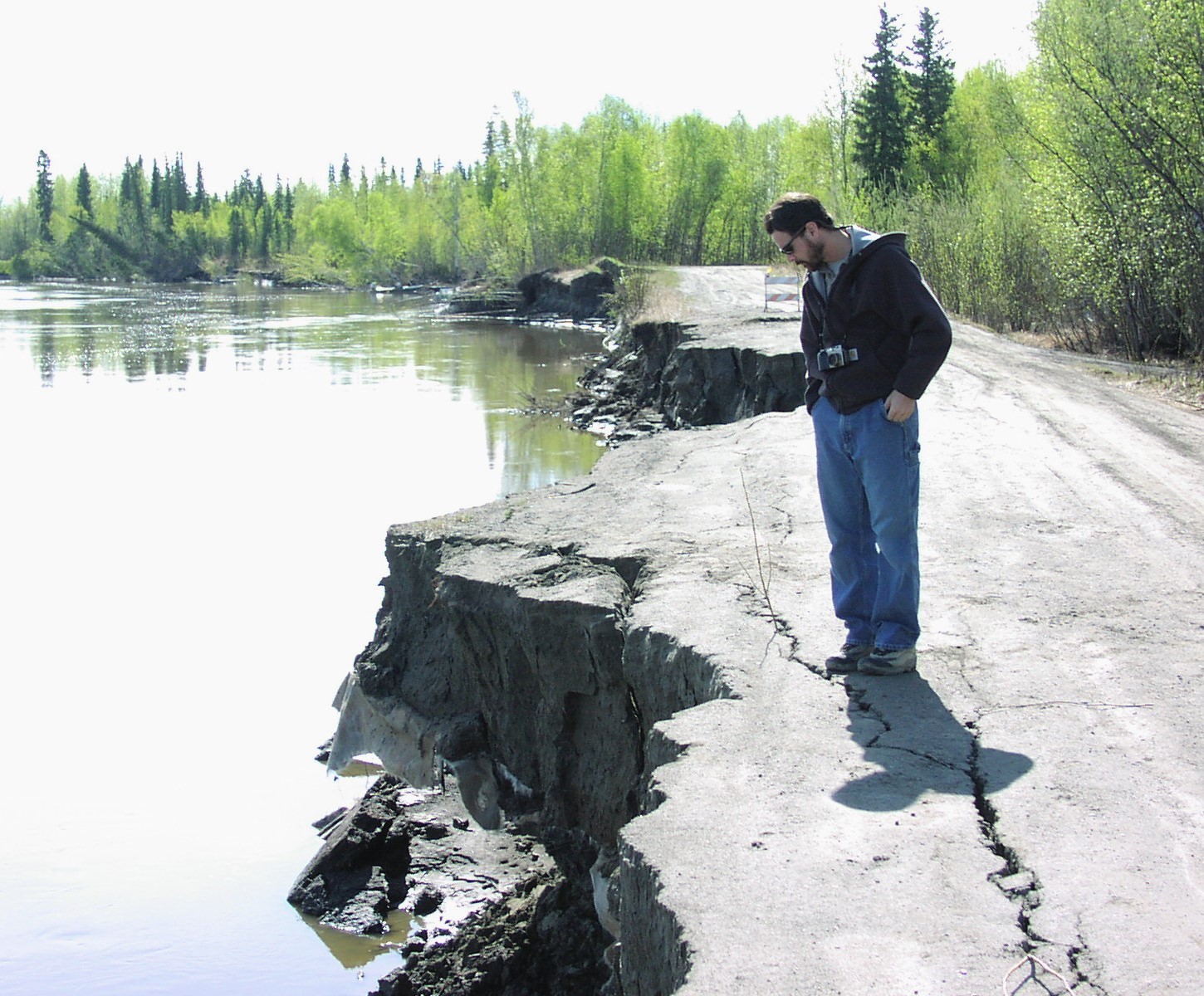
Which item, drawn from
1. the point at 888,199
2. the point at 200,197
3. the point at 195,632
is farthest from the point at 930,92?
the point at 200,197

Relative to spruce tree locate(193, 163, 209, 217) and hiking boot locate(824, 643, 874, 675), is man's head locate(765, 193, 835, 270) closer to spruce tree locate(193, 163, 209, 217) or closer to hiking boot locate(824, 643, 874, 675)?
hiking boot locate(824, 643, 874, 675)

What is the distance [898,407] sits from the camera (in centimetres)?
444

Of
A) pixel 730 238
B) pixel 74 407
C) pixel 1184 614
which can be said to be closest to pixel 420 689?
pixel 1184 614

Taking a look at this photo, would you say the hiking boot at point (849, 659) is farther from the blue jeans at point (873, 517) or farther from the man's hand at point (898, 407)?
the man's hand at point (898, 407)

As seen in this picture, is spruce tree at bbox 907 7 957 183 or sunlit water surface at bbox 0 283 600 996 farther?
spruce tree at bbox 907 7 957 183

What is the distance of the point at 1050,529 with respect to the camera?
7062mm

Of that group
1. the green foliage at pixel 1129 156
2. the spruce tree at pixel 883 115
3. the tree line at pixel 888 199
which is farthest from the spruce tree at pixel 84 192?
the green foliage at pixel 1129 156

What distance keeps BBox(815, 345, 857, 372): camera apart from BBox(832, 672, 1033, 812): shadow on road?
1.21 meters

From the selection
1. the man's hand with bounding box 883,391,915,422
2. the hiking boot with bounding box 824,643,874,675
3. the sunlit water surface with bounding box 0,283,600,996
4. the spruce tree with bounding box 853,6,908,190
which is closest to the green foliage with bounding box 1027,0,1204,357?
the sunlit water surface with bounding box 0,283,600,996

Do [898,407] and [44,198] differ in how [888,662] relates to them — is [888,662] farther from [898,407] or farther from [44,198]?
[44,198]

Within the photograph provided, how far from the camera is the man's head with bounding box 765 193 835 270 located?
455 centimetres

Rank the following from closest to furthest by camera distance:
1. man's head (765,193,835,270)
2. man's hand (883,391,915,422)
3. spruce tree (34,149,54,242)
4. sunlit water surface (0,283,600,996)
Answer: man's hand (883,391,915,422)
man's head (765,193,835,270)
sunlit water surface (0,283,600,996)
spruce tree (34,149,54,242)

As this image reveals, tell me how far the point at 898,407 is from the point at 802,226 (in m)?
0.77

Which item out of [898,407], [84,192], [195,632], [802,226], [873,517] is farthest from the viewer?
[84,192]
